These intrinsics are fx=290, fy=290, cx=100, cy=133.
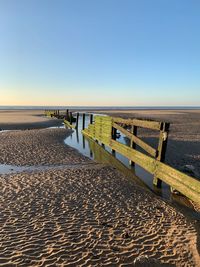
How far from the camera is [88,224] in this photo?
23.3 feet

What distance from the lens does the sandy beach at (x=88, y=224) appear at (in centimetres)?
565

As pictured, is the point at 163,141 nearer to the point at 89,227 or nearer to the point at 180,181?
the point at 180,181

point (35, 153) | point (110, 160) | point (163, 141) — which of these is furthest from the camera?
point (35, 153)

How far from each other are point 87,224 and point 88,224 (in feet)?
0.08

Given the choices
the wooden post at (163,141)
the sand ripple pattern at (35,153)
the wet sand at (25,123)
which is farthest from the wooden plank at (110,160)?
the wet sand at (25,123)

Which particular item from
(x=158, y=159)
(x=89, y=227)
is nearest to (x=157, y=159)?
Answer: (x=158, y=159)

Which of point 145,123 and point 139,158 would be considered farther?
point 139,158

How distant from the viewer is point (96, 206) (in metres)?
8.38

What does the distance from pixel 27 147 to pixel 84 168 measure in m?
6.64

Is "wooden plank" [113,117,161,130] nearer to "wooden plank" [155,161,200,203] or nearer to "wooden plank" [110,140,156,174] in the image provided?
"wooden plank" [110,140,156,174]

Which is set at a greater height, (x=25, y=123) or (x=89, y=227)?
(x=25, y=123)

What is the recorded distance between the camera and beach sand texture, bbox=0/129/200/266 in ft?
18.5

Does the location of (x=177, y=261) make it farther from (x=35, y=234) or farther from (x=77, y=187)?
(x=77, y=187)

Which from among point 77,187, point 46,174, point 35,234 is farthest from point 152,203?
point 46,174
